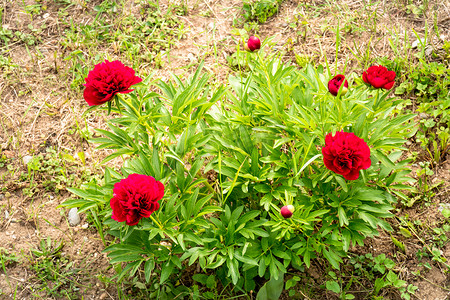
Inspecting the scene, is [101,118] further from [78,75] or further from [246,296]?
[246,296]

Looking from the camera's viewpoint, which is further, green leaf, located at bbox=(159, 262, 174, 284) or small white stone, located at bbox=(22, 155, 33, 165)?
small white stone, located at bbox=(22, 155, 33, 165)

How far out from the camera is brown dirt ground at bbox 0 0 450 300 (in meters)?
2.45

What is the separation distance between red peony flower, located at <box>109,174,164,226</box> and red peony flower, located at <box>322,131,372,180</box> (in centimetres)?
71

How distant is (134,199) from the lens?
161cm

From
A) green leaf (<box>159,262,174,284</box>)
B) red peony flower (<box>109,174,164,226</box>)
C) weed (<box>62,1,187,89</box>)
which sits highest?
red peony flower (<box>109,174,164,226</box>)

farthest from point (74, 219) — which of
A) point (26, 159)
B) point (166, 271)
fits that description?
point (166, 271)

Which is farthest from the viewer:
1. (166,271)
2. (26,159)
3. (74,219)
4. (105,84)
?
(26,159)

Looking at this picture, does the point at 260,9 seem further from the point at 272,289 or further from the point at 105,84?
the point at 272,289

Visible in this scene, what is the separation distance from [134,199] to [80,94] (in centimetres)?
193

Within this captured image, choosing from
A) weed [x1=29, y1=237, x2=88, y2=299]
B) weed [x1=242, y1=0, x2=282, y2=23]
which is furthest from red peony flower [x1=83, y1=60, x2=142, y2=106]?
weed [x1=242, y1=0, x2=282, y2=23]

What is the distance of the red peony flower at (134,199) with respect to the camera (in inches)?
63.4

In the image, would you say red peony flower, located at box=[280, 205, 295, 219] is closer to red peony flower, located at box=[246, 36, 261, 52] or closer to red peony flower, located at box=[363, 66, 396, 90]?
red peony flower, located at box=[363, 66, 396, 90]

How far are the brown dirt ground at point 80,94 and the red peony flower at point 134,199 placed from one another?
0.95 m

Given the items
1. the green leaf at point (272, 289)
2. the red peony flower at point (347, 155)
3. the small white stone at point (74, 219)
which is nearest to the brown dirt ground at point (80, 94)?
the small white stone at point (74, 219)
